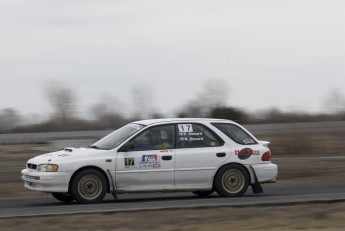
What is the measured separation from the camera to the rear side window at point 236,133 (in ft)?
46.2

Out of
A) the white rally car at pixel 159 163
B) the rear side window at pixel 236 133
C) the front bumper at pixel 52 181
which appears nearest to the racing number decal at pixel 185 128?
the white rally car at pixel 159 163

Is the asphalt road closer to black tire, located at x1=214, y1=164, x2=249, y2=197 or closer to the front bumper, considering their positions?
black tire, located at x1=214, y1=164, x2=249, y2=197

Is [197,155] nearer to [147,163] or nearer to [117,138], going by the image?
[147,163]

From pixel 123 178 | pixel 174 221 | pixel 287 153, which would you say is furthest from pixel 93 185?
pixel 287 153

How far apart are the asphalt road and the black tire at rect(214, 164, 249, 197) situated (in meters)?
0.18

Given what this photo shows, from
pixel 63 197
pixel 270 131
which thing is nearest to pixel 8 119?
pixel 270 131

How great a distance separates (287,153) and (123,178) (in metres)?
14.5

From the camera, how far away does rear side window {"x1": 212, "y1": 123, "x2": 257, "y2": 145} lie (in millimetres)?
14070

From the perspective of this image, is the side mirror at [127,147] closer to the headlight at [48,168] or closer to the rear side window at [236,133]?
the headlight at [48,168]

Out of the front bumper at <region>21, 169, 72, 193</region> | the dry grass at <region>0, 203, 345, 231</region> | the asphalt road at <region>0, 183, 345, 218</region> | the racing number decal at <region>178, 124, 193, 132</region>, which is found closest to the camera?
the dry grass at <region>0, 203, 345, 231</region>

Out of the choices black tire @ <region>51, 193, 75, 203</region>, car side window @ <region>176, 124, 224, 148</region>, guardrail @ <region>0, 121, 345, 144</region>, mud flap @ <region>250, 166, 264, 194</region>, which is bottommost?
black tire @ <region>51, 193, 75, 203</region>

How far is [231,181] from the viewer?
1379cm

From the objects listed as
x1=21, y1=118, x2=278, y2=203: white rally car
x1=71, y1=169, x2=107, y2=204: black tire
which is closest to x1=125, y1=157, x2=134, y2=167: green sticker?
x1=21, y1=118, x2=278, y2=203: white rally car

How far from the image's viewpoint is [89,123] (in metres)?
44.4
